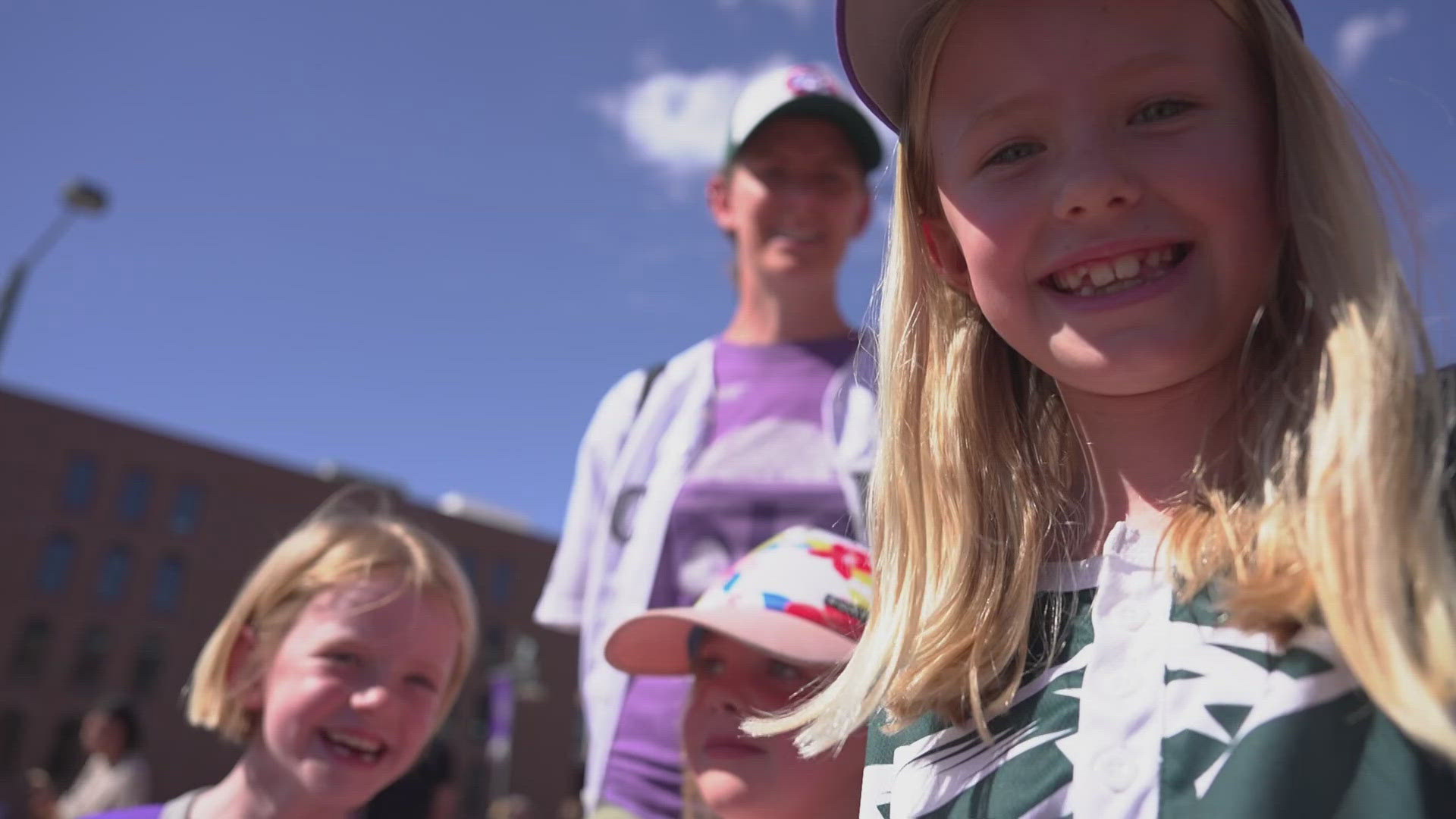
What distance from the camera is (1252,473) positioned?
3.80 feet

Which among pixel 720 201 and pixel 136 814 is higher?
pixel 720 201

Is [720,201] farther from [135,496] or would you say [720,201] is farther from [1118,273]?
[135,496]

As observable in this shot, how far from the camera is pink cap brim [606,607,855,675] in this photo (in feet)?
6.62

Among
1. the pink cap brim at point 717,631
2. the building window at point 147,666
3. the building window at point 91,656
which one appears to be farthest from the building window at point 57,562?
the pink cap brim at point 717,631

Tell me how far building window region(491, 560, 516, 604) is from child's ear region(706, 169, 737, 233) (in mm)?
49710

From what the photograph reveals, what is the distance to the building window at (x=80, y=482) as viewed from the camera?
3984cm

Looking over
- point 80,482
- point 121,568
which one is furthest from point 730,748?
point 121,568

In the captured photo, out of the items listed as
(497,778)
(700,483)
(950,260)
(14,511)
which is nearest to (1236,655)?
(950,260)

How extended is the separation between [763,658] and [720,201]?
1464 millimetres

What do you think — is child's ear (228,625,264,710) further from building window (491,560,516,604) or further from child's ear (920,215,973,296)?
building window (491,560,516,604)

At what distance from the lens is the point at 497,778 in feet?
152

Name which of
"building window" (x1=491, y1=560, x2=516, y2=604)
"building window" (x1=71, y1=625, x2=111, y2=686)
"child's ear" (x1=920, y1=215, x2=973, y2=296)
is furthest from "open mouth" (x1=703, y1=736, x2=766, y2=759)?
"building window" (x1=491, y1=560, x2=516, y2=604)

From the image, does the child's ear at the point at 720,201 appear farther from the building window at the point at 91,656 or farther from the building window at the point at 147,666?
the building window at the point at 147,666

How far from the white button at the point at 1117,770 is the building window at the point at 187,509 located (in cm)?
4666
